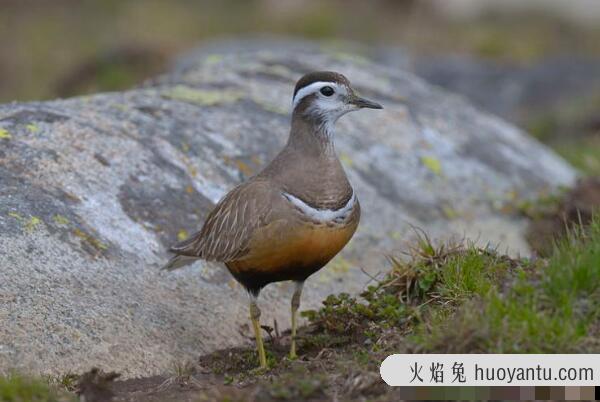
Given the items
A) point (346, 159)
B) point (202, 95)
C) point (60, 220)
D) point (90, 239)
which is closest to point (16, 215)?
point (60, 220)

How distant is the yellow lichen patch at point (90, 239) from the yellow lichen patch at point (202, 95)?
2.52 metres

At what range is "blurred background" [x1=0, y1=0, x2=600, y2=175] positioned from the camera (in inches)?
674

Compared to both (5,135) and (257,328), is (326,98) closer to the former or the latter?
(257,328)

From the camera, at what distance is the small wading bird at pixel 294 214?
6.66 m

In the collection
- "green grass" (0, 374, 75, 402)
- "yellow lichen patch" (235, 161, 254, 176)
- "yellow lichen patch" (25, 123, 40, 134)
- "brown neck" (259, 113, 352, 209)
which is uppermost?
"yellow lichen patch" (235, 161, 254, 176)

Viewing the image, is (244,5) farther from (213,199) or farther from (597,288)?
(597,288)

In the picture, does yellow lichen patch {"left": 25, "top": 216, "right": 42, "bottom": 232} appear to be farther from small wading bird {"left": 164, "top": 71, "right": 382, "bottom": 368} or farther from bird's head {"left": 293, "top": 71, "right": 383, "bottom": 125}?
bird's head {"left": 293, "top": 71, "right": 383, "bottom": 125}

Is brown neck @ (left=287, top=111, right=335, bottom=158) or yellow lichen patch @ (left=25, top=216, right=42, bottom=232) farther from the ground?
brown neck @ (left=287, top=111, right=335, bottom=158)

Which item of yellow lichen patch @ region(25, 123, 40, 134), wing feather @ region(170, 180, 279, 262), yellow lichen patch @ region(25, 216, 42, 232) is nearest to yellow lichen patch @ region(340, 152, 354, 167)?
wing feather @ region(170, 180, 279, 262)

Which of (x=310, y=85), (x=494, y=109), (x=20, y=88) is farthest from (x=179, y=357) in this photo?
(x=20, y=88)

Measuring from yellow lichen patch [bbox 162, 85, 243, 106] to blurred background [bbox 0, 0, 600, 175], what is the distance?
6262 millimetres

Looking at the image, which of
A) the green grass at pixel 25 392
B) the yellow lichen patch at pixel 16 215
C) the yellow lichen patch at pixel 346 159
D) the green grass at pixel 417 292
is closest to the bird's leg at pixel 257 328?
the green grass at pixel 417 292

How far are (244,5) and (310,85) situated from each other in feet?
59.5

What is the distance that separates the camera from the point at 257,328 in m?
6.92
